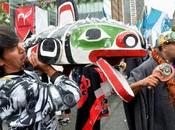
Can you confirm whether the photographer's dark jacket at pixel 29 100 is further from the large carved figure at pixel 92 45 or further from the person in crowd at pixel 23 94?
the large carved figure at pixel 92 45

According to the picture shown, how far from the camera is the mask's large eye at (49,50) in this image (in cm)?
238

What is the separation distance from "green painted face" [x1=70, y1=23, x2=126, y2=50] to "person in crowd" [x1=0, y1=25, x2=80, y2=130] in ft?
0.72

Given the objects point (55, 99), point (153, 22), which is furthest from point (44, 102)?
point (153, 22)

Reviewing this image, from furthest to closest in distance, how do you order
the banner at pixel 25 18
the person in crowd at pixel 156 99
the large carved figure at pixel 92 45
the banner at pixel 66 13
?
the banner at pixel 25 18
the person in crowd at pixel 156 99
the banner at pixel 66 13
the large carved figure at pixel 92 45

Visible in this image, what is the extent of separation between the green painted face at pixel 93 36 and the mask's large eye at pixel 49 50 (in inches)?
3.8

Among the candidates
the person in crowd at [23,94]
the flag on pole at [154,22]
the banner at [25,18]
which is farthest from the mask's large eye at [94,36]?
the flag on pole at [154,22]

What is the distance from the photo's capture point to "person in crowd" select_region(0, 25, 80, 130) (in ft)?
7.56

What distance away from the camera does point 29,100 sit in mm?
2311

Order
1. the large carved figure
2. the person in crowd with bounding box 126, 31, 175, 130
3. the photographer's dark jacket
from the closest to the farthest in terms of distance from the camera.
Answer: the photographer's dark jacket → the large carved figure → the person in crowd with bounding box 126, 31, 175, 130

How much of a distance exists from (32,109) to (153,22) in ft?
35.6

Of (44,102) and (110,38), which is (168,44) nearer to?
(110,38)

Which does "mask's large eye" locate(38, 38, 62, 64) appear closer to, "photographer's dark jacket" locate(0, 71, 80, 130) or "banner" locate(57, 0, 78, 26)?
"photographer's dark jacket" locate(0, 71, 80, 130)

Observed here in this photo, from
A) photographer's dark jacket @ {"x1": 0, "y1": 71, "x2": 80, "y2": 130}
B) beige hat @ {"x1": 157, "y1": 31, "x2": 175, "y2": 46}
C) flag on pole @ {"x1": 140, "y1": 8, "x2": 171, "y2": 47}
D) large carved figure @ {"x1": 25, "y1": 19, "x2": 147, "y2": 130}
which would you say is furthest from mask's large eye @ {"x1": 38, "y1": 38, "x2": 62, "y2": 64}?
flag on pole @ {"x1": 140, "y1": 8, "x2": 171, "y2": 47}

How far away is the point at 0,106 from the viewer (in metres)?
2.33
